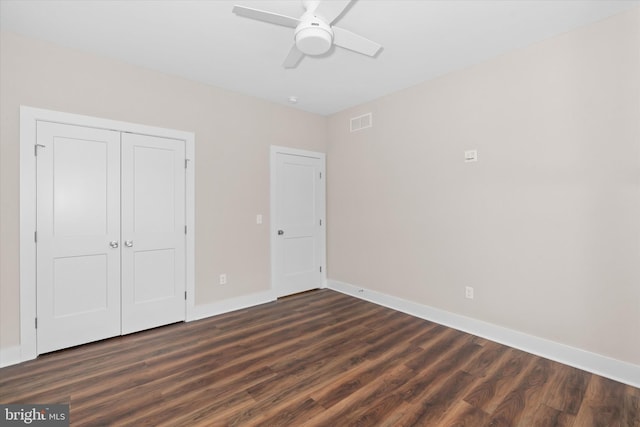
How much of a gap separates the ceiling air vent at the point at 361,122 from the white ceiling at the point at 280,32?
0.74 meters

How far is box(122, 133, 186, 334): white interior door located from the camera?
308 cm

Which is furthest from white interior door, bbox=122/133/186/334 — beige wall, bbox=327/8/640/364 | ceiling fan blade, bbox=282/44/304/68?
beige wall, bbox=327/8/640/364

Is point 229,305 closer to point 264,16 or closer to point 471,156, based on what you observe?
point 264,16

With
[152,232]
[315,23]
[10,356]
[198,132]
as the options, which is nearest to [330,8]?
[315,23]

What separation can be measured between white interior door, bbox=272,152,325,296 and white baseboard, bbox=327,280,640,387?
121 centimetres

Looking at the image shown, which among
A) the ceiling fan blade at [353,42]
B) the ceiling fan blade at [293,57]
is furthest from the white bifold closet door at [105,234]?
the ceiling fan blade at [353,42]

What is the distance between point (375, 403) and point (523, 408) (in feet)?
3.26

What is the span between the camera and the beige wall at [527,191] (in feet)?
7.48

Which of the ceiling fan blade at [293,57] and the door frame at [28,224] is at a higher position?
the ceiling fan blade at [293,57]

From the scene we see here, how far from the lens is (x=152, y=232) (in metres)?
3.24

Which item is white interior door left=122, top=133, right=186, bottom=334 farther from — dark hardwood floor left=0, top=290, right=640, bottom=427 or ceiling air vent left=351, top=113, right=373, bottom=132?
ceiling air vent left=351, top=113, right=373, bottom=132

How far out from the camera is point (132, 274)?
3.12m

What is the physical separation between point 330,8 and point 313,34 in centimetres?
19

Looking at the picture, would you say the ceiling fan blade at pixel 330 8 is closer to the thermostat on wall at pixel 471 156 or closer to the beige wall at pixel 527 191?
the beige wall at pixel 527 191
